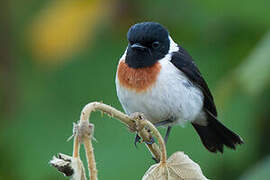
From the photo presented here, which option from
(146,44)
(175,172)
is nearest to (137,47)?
(146,44)

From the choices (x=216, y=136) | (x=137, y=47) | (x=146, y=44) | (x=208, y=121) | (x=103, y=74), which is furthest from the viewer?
(x=103, y=74)

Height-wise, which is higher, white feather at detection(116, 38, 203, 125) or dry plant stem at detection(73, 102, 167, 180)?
white feather at detection(116, 38, 203, 125)

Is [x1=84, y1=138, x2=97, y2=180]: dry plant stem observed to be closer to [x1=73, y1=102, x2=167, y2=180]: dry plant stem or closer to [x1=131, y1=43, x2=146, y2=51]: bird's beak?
[x1=73, y1=102, x2=167, y2=180]: dry plant stem

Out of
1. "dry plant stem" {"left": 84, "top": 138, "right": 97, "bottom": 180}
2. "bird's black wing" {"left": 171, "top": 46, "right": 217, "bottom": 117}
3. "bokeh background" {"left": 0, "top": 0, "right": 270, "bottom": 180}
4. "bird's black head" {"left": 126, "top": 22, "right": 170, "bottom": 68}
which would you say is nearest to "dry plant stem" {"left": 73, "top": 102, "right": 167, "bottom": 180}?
"dry plant stem" {"left": 84, "top": 138, "right": 97, "bottom": 180}

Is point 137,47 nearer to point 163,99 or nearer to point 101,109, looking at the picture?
point 163,99

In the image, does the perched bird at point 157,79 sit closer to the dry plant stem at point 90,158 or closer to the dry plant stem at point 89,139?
the dry plant stem at point 89,139

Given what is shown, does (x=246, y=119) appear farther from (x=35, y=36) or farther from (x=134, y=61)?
(x=35, y=36)
